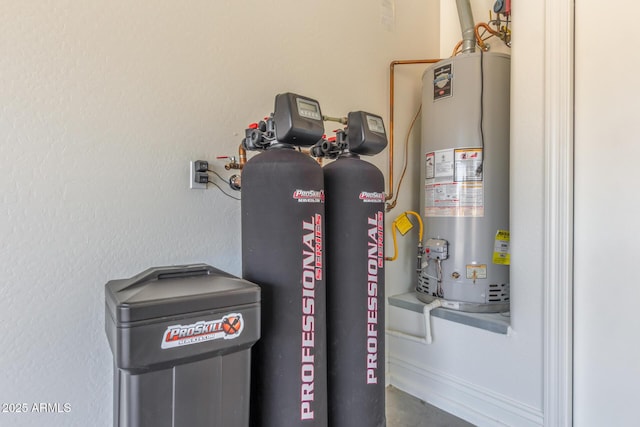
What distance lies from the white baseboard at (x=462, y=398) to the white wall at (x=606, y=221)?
19 cm

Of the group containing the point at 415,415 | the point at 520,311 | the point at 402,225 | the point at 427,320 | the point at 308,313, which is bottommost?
the point at 415,415

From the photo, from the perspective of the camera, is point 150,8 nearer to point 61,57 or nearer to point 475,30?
point 61,57

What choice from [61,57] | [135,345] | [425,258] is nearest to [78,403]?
[135,345]

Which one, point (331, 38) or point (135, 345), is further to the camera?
point (331, 38)

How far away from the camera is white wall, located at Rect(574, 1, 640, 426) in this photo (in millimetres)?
1172

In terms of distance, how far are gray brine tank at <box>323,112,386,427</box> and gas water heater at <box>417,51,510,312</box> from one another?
1.99ft

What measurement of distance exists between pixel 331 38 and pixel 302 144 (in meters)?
0.82

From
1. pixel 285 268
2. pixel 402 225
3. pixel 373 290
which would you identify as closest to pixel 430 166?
pixel 402 225

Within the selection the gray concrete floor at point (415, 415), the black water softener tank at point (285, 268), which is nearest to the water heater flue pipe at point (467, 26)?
the black water softener tank at point (285, 268)

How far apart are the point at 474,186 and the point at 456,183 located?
3.0 inches

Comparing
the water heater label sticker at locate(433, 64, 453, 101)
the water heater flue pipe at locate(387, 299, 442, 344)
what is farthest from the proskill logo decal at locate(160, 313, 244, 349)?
the water heater label sticker at locate(433, 64, 453, 101)

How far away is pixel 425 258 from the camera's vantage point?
5.65 ft

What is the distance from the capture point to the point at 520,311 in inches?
55.1

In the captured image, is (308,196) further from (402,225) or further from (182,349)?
(402,225)
